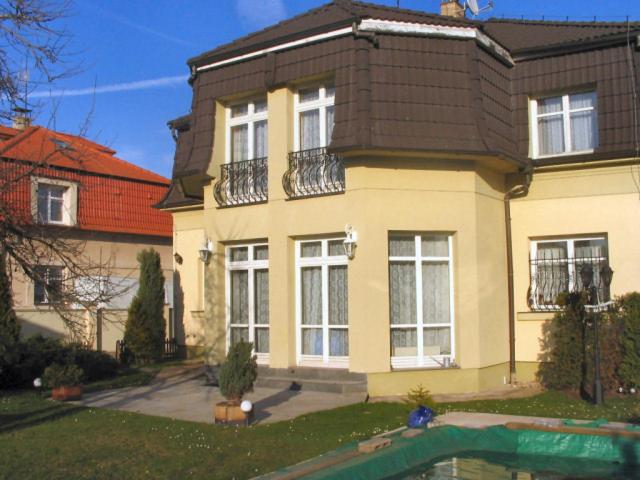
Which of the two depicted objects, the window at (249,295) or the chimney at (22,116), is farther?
the window at (249,295)

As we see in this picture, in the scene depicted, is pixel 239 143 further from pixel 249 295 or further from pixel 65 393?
pixel 65 393

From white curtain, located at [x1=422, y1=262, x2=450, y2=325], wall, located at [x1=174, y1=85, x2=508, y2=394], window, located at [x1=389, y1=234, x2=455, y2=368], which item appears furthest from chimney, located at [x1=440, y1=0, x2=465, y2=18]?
white curtain, located at [x1=422, y1=262, x2=450, y2=325]

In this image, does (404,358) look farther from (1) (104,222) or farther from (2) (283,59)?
(1) (104,222)

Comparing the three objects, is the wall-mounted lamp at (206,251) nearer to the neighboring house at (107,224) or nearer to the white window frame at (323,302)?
the white window frame at (323,302)

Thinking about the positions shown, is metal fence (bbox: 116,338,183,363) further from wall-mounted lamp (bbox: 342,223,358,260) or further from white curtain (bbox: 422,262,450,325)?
white curtain (bbox: 422,262,450,325)

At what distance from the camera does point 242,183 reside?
50.3 feet

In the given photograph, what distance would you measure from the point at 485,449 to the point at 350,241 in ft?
16.2

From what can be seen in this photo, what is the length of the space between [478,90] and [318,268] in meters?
4.71

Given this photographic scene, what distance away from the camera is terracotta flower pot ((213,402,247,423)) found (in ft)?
34.0

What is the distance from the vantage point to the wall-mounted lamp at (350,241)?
13055 mm

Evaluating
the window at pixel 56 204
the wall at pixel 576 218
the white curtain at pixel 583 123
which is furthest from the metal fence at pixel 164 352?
the white curtain at pixel 583 123

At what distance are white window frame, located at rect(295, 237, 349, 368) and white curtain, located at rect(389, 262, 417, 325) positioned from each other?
3.12 ft

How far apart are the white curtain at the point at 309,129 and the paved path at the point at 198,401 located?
197 inches

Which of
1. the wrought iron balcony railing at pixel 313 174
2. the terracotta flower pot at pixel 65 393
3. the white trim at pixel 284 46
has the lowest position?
the terracotta flower pot at pixel 65 393
